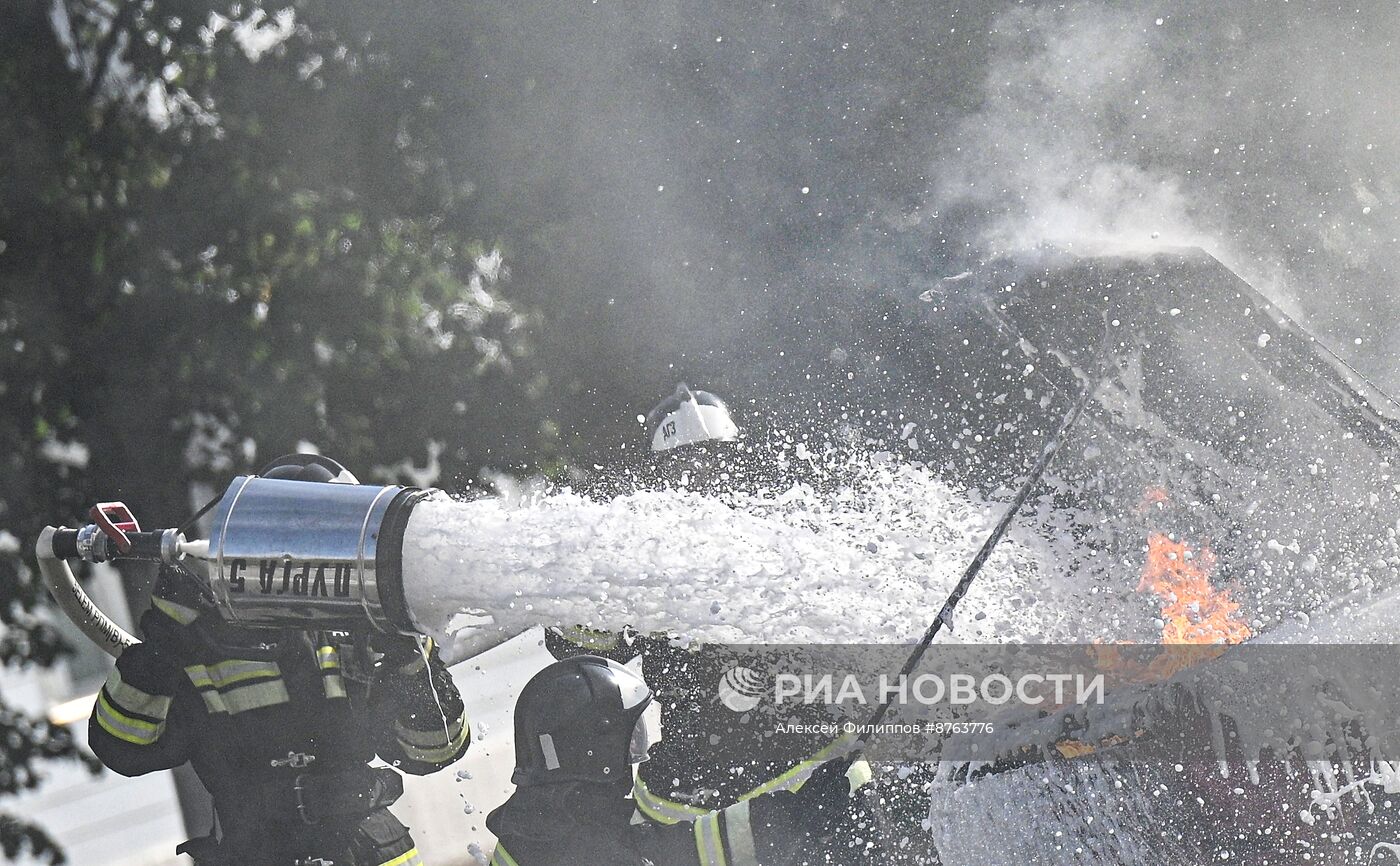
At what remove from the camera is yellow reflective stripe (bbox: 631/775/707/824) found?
97.6 inches

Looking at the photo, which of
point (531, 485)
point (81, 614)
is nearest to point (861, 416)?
point (531, 485)

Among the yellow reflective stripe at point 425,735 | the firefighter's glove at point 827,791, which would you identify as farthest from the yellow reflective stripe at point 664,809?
the yellow reflective stripe at point 425,735

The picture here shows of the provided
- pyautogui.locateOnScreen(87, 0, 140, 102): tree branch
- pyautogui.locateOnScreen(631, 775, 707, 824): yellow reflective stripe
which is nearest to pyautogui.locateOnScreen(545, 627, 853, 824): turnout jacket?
pyautogui.locateOnScreen(631, 775, 707, 824): yellow reflective stripe

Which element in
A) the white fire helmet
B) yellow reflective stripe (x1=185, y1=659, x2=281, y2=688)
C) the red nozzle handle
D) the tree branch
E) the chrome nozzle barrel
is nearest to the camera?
the chrome nozzle barrel

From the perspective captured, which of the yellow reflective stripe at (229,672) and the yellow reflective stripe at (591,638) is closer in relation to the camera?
A: the yellow reflective stripe at (591,638)

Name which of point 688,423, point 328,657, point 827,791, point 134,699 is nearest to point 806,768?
point 827,791

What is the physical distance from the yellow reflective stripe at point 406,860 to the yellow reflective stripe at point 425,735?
0.98 feet

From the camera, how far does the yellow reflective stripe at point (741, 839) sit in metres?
2.34

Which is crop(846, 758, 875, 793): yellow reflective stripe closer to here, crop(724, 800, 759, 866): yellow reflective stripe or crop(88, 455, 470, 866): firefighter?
crop(724, 800, 759, 866): yellow reflective stripe

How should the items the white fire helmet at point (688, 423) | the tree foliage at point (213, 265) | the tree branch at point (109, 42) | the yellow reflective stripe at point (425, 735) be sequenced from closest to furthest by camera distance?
the yellow reflective stripe at point (425, 735) < the white fire helmet at point (688, 423) < the tree foliage at point (213, 265) < the tree branch at point (109, 42)

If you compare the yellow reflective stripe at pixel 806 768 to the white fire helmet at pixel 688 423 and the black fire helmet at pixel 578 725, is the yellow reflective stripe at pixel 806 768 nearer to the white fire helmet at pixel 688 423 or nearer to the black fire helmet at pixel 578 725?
the black fire helmet at pixel 578 725

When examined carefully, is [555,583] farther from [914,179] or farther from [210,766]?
[914,179]

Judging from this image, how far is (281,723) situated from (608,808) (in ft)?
2.65

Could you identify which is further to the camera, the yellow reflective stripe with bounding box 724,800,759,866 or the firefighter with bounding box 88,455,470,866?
the firefighter with bounding box 88,455,470,866
